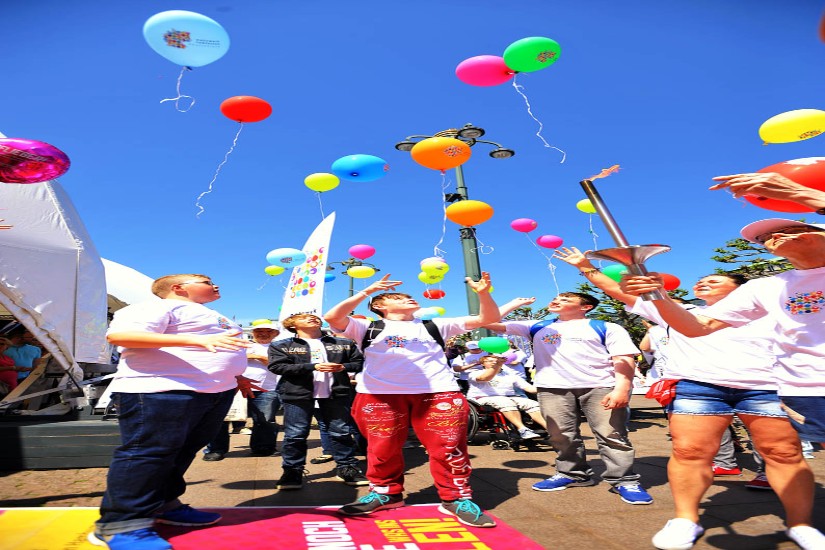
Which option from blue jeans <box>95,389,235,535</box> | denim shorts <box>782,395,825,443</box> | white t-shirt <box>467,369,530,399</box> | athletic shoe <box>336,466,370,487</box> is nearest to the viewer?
denim shorts <box>782,395,825,443</box>

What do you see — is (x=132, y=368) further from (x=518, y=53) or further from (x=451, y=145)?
(x=518, y=53)

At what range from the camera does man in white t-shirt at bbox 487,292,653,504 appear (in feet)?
13.0

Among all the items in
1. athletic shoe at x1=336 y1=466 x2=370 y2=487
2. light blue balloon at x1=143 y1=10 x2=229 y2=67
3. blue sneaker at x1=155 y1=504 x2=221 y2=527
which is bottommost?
athletic shoe at x1=336 y1=466 x2=370 y2=487

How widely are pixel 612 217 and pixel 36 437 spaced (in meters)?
5.67

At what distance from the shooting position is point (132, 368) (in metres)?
2.73

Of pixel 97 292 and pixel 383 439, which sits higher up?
pixel 97 292

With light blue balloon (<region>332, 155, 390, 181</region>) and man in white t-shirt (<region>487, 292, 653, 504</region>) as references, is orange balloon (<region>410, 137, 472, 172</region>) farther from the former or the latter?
man in white t-shirt (<region>487, 292, 653, 504</region>)

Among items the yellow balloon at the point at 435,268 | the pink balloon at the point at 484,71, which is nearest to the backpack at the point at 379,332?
the pink balloon at the point at 484,71

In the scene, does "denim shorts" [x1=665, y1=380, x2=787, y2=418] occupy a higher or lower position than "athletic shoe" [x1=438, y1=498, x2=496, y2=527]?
higher

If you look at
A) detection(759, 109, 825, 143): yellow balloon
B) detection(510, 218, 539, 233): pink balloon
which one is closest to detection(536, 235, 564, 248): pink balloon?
detection(510, 218, 539, 233): pink balloon

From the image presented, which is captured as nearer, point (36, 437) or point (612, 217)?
point (612, 217)

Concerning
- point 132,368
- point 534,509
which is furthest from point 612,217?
point 132,368

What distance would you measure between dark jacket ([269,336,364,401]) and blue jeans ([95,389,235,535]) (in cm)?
179

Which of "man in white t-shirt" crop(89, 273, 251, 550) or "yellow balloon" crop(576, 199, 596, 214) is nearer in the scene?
"man in white t-shirt" crop(89, 273, 251, 550)
